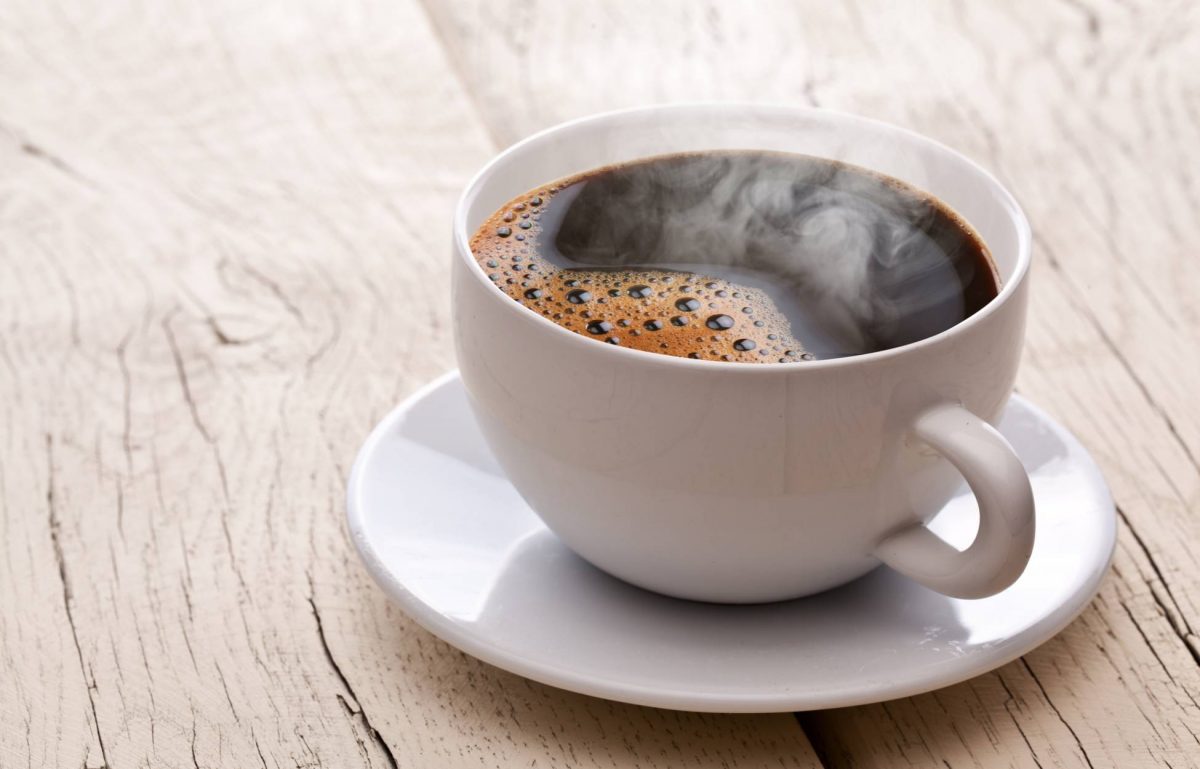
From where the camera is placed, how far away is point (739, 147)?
3.30 ft

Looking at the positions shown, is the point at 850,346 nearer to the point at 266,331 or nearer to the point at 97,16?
the point at 266,331

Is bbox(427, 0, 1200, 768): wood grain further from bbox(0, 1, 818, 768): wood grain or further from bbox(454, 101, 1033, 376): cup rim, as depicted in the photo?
bbox(454, 101, 1033, 376): cup rim

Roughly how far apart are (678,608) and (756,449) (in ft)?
0.48

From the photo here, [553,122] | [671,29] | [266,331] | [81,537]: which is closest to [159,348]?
[266,331]

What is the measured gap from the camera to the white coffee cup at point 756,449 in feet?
2.43

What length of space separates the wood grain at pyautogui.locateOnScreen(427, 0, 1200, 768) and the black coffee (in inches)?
8.9

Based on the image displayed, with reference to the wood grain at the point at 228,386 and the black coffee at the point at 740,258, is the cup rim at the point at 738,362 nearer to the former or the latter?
the black coffee at the point at 740,258

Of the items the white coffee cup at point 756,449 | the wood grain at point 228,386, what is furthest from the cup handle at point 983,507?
the wood grain at point 228,386

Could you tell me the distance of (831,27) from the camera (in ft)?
5.77

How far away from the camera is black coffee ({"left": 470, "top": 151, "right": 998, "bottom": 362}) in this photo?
845 millimetres

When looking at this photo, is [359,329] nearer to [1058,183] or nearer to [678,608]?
[678,608]

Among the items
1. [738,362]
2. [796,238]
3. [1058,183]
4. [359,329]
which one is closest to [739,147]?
[796,238]

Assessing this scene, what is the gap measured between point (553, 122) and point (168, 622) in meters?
0.82

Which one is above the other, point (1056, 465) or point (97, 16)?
point (97, 16)
